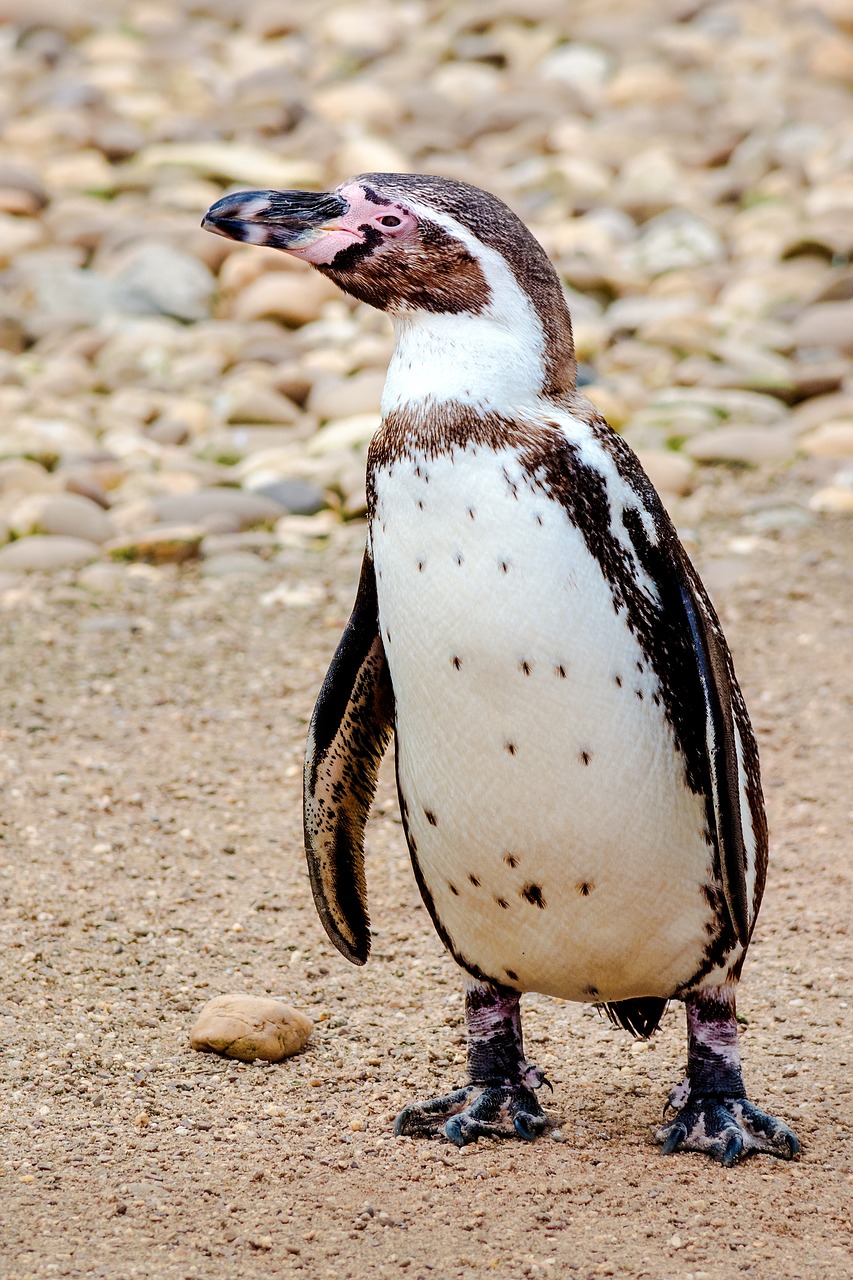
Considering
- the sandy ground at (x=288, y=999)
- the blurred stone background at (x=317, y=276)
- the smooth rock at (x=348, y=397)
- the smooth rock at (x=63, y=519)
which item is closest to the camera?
the sandy ground at (x=288, y=999)

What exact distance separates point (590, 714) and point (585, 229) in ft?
26.3

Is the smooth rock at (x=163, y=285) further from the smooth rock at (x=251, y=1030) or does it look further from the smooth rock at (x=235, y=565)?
the smooth rock at (x=251, y=1030)

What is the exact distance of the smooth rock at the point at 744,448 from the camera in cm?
701

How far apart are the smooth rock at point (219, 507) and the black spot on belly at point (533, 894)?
4152 mm

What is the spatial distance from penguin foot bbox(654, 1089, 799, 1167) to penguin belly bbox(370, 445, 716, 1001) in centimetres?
22

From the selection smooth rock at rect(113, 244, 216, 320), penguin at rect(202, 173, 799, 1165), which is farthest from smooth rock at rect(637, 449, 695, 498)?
penguin at rect(202, 173, 799, 1165)

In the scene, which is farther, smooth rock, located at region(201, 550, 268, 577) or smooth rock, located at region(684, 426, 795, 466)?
smooth rock, located at region(684, 426, 795, 466)

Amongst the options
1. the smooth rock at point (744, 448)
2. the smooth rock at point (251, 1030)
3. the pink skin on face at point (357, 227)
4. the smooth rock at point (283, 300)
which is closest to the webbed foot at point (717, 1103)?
the smooth rock at point (251, 1030)

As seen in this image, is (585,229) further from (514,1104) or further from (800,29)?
(514,1104)

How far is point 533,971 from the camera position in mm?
2748

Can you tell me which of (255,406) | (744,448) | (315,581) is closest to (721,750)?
(315,581)

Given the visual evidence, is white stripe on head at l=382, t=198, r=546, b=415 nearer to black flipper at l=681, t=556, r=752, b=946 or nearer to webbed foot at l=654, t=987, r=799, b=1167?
black flipper at l=681, t=556, r=752, b=946

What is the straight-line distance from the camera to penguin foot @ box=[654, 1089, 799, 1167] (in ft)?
8.86

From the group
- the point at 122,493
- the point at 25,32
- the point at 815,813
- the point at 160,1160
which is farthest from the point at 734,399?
the point at 25,32
